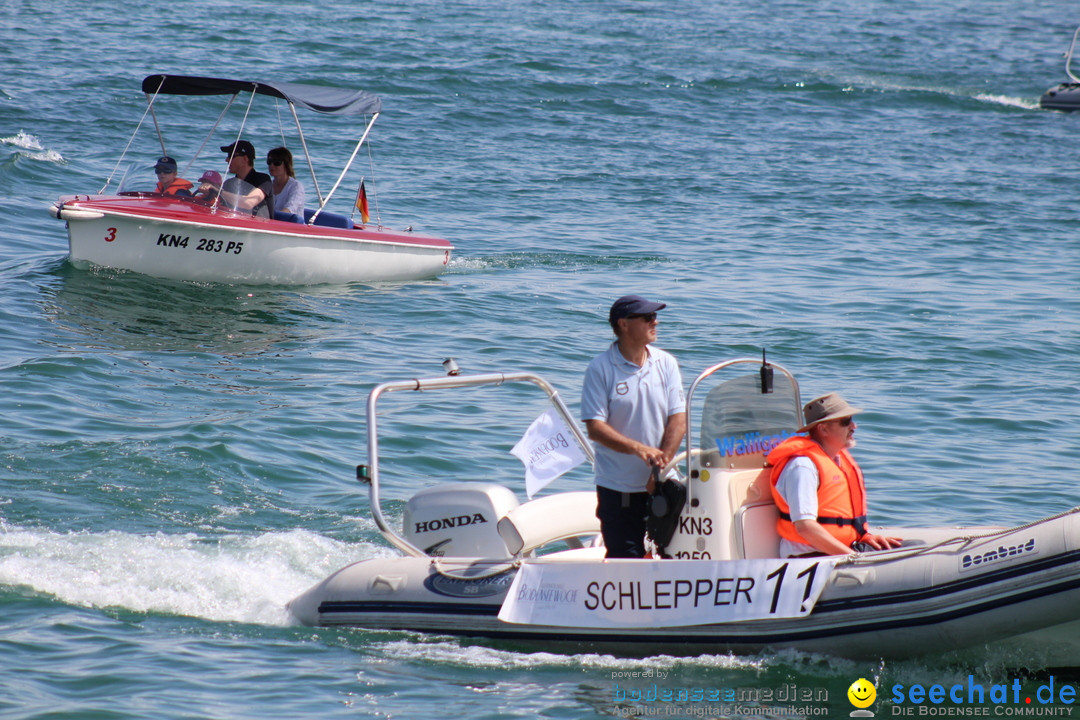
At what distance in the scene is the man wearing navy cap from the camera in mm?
5438

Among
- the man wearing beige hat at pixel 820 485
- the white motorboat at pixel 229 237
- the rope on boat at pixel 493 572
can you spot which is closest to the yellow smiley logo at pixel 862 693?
the man wearing beige hat at pixel 820 485

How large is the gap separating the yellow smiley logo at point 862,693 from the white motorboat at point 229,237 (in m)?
8.76

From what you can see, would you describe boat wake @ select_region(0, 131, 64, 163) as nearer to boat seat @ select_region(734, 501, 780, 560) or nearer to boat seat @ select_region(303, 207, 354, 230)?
boat seat @ select_region(303, 207, 354, 230)

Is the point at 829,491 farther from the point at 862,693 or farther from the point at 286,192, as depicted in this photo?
the point at 286,192

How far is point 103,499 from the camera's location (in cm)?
745

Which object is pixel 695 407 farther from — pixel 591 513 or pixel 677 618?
pixel 677 618

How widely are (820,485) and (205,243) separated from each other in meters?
8.75

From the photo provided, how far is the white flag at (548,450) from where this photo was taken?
6.33m

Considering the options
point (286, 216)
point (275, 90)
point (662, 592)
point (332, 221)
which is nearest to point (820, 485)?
point (662, 592)

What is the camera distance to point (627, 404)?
5.52m

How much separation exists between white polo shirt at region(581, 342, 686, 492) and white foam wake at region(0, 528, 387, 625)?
6.16 ft

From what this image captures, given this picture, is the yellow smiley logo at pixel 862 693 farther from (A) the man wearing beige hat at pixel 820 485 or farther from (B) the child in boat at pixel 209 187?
(B) the child in boat at pixel 209 187

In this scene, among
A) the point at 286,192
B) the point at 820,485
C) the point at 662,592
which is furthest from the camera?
the point at 286,192

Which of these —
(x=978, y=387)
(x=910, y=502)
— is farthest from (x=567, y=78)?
(x=910, y=502)
